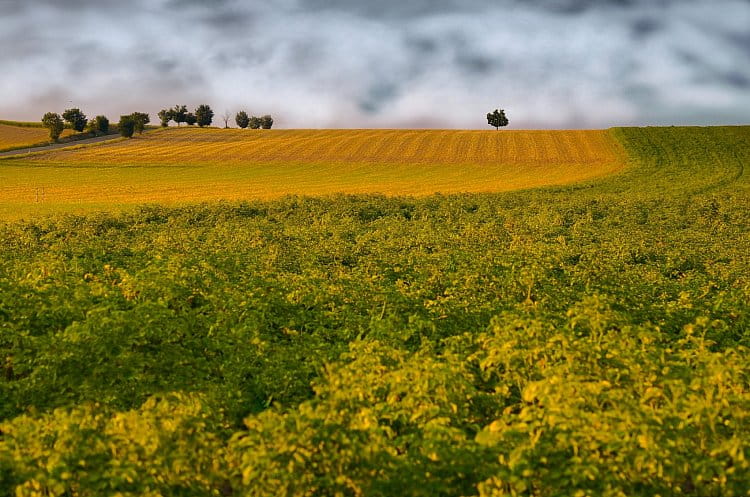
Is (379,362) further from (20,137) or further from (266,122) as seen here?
(266,122)

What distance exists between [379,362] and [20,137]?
132 metres

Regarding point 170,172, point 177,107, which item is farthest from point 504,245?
point 177,107

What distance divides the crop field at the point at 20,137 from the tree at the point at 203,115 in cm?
3401

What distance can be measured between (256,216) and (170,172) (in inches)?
1770

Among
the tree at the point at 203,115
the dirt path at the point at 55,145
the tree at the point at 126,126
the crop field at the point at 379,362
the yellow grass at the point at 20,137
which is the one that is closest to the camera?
the crop field at the point at 379,362

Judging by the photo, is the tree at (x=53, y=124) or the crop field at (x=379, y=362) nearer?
the crop field at (x=379, y=362)

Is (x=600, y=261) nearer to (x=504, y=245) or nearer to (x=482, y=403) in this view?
(x=504, y=245)

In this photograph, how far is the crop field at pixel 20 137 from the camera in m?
111

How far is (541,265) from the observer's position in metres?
20.6

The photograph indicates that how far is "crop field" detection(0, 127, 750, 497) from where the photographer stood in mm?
8250

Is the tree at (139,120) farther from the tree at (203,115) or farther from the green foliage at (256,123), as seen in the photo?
the green foliage at (256,123)

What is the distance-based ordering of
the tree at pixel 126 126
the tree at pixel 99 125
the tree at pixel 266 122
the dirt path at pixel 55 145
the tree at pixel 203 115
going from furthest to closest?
the tree at pixel 266 122
the tree at pixel 203 115
the tree at pixel 99 125
the tree at pixel 126 126
the dirt path at pixel 55 145

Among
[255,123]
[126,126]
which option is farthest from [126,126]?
→ [255,123]

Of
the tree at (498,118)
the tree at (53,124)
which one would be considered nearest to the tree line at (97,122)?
the tree at (53,124)
